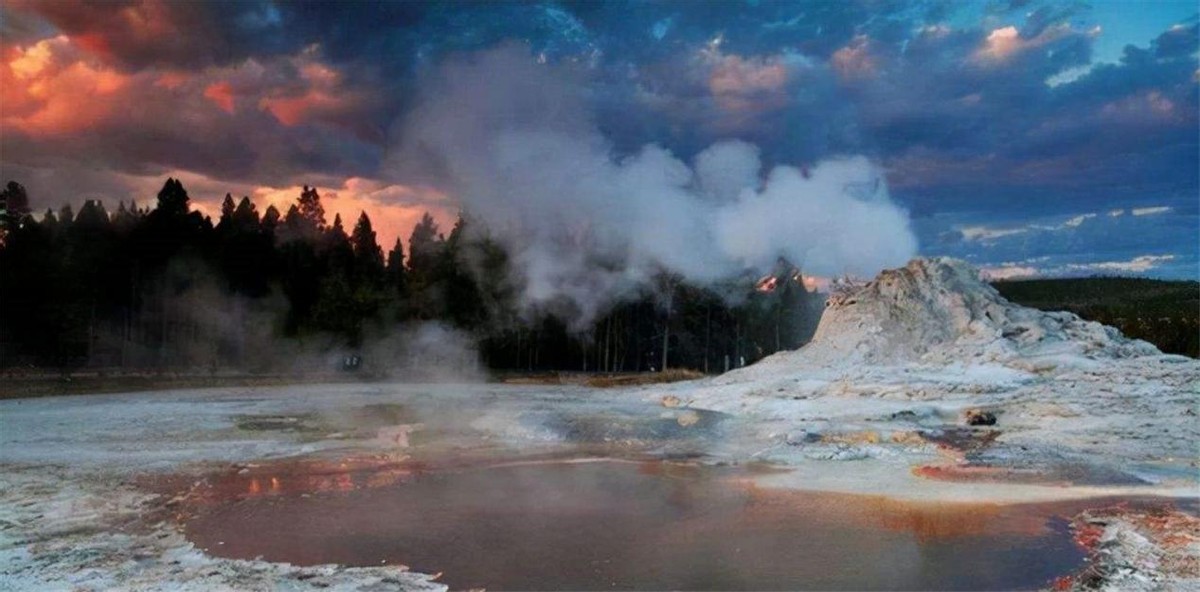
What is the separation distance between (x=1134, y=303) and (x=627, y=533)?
72.3 metres

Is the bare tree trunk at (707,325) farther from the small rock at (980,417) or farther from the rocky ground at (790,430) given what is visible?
the small rock at (980,417)

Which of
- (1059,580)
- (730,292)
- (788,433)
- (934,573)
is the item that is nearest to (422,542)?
(934,573)

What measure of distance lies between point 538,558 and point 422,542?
1.33m

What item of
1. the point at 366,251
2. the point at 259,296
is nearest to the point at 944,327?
the point at 259,296

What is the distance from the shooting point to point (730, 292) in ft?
130

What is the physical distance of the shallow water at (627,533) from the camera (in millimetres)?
7082

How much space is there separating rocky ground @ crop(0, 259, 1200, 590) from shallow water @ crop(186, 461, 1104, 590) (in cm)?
56

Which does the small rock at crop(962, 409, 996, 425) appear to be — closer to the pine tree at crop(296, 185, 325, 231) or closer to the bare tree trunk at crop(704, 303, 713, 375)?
the bare tree trunk at crop(704, 303, 713, 375)

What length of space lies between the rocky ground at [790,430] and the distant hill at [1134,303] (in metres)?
13.8

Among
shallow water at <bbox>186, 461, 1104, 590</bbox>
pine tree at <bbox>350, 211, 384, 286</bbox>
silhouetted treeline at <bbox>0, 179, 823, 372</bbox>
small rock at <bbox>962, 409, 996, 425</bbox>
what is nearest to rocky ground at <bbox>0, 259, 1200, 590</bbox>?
small rock at <bbox>962, 409, 996, 425</bbox>

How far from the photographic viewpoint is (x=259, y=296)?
44.6 meters

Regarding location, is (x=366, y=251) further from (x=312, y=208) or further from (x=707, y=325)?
(x=707, y=325)

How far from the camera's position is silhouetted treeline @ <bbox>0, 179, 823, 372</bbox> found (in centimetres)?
3572

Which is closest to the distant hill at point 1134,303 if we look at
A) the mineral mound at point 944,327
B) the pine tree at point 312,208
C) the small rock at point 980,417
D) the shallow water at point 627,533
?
the mineral mound at point 944,327
